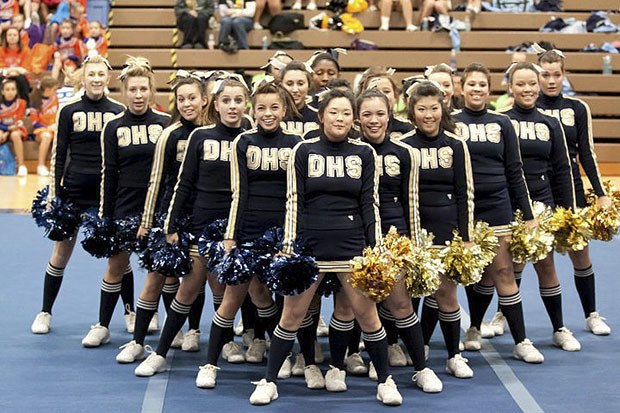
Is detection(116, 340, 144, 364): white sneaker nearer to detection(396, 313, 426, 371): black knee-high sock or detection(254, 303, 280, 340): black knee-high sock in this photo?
detection(254, 303, 280, 340): black knee-high sock

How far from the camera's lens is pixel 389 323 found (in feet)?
19.6

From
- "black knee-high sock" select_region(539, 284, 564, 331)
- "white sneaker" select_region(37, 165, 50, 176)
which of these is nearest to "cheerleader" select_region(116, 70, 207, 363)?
"black knee-high sock" select_region(539, 284, 564, 331)

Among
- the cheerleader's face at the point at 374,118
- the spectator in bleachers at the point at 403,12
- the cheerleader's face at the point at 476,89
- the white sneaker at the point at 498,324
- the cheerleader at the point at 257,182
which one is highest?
the spectator in bleachers at the point at 403,12

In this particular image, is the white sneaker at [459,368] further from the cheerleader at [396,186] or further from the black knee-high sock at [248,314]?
the black knee-high sock at [248,314]

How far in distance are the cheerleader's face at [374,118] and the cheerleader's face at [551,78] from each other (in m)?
1.48

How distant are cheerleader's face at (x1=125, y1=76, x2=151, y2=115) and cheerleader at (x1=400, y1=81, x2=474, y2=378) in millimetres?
1486

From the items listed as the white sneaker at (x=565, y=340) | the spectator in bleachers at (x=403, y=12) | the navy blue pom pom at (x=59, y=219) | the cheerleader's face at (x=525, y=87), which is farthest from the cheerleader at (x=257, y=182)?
the spectator in bleachers at (x=403, y=12)

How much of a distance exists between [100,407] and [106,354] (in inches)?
40.1

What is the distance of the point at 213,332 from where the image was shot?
18.2 ft

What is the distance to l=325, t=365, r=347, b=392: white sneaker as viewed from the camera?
5477 millimetres

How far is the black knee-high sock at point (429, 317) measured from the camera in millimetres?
6000

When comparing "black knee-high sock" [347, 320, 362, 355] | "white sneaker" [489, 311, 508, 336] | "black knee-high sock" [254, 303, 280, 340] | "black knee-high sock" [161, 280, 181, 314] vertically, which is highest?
"black knee-high sock" [161, 280, 181, 314]

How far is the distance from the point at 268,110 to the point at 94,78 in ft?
4.65

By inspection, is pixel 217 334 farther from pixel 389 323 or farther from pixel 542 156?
pixel 542 156
